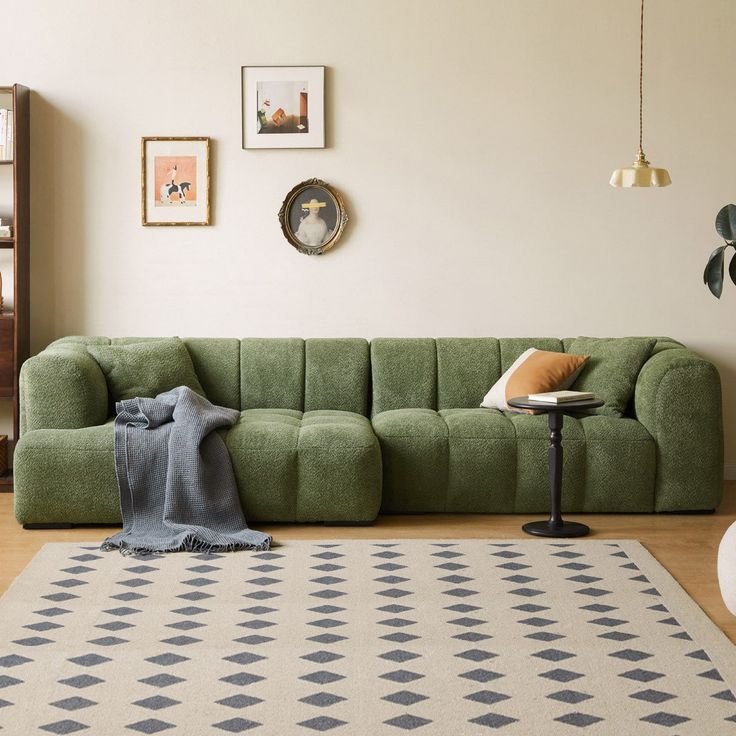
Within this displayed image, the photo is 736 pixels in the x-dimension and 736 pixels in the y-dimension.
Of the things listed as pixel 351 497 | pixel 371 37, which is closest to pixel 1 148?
pixel 371 37

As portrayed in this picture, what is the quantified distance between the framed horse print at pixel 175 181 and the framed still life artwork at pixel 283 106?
28 centimetres

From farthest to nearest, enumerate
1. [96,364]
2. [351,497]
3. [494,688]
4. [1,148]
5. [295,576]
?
[1,148]
[96,364]
[351,497]
[295,576]
[494,688]

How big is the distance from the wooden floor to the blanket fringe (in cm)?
21

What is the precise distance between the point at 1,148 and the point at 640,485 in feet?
11.6

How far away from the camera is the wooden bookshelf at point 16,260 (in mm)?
5617

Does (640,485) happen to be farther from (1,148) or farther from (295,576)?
(1,148)

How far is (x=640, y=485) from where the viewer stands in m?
5.07

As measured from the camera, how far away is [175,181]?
5938 mm

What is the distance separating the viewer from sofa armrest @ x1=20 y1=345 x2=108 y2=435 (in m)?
4.89

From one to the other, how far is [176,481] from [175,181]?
6.43ft

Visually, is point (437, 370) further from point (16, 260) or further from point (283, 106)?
point (16, 260)

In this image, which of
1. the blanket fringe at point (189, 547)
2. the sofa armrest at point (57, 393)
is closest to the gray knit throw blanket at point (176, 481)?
the blanket fringe at point (189, 547)

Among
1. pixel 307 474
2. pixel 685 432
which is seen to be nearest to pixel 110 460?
pixel 307 474

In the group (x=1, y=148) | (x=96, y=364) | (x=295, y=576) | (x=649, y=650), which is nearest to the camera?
(x=649, y=650)
